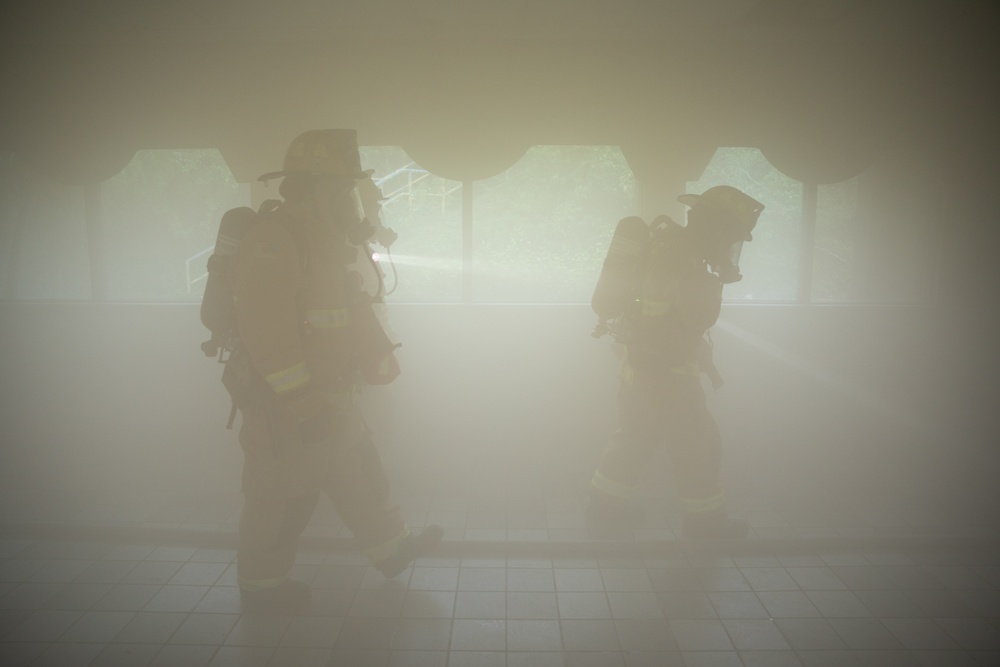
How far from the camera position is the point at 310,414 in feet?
8.09

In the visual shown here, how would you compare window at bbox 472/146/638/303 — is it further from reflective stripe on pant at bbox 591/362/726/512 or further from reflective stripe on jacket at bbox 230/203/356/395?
reflective stripe on jacket at bbox 230/203/356/395

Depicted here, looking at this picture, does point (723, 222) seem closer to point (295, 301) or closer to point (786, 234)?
point (786, 234)

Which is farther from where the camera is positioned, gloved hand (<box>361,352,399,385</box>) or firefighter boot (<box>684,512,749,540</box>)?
firefighter boot (<box>684,512,749,540</box>)

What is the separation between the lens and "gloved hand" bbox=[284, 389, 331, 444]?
2447 mm

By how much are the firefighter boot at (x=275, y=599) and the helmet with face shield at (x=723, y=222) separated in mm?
2505

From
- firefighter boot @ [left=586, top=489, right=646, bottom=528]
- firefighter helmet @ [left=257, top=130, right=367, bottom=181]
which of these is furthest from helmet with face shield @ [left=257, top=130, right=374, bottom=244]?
firefighter boot @ [left=586, top=489, right=646, bottom=528]

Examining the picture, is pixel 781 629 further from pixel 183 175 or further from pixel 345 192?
pixel 183 175

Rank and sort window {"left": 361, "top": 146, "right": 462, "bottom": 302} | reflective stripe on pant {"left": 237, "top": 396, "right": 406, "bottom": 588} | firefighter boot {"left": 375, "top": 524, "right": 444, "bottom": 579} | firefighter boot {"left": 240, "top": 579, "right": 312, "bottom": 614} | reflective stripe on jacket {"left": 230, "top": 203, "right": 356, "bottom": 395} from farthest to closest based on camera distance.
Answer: window {"left": 361, "top": 146, "right": 462, "bottom": 302}
firefighter boot {"left": 375, "top": 524, "right": 444, "bottom": 579}
firefighter boot {"left": 240, "top": 579, "right": 312, "bottom": 614}
reflective stripe on pant {"left": 237, "top": 396, "right": 406, "bottom": 588}
reflective stripe on jacket {"left": 230, "top": 203, "right": 356, "bottom": 395}

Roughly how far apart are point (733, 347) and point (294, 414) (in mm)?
3050

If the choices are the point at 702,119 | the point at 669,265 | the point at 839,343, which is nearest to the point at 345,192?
the point at 669,265

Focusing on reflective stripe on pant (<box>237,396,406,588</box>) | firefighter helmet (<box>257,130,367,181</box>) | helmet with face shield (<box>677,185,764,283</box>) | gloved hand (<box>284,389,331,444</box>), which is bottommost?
reflective stripe on pant (<box>237,396,406,588</box>)

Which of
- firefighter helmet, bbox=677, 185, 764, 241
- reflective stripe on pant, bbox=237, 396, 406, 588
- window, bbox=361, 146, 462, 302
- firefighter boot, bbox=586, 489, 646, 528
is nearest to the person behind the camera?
reflective stripe on pant, bbox=237, 396, 406, 588

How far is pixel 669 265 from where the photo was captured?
3205 millimetres

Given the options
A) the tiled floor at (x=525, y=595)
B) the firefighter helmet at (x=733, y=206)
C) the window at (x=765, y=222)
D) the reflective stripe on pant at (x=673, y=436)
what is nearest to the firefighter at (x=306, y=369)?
the tiled floor at (x=525, y=595)
